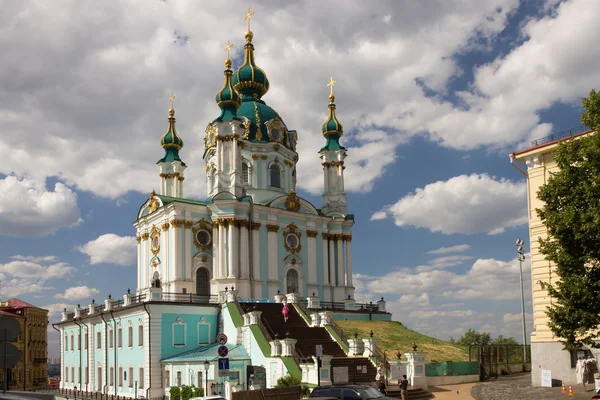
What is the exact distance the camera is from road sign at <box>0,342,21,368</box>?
13945 millimetres

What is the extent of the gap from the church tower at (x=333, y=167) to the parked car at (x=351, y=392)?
38.4 m

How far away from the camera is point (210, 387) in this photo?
36.0 meters

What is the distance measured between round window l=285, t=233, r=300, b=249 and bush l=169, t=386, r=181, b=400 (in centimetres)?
2200

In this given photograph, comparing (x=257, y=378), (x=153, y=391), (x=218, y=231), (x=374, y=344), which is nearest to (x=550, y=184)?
(x=374, y=344)

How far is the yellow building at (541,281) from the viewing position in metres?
32.0

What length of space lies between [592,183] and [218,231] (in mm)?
33294

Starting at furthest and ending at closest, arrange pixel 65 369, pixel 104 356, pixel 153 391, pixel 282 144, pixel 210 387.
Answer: pixel 282 144 → pixel 65 369 → pixel 104 356 → pixel 153 391 → pixel 210 387

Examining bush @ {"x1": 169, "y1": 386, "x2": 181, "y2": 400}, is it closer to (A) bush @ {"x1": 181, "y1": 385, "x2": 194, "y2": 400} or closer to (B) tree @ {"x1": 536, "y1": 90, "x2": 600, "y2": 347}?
(A) bush @ {"x1": 181, "y1": 385, "x2": 194, "y2": 400}

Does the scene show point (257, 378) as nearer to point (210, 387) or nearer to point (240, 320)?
point (210, 387)

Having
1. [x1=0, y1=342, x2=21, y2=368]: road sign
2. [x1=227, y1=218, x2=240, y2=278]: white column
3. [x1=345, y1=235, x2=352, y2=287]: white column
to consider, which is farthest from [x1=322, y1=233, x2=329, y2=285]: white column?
[x1=0, y1=342, x2=21, y2=368]: road sign

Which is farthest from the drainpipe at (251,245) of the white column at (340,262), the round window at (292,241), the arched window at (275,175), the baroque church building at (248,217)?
the white column at (340,262)

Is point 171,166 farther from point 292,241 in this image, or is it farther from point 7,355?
point 7,355

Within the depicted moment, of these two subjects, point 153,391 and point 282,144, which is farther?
point 282,144

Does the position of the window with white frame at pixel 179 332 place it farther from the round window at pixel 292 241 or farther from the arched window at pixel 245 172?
the arched window at pixel 245 172
